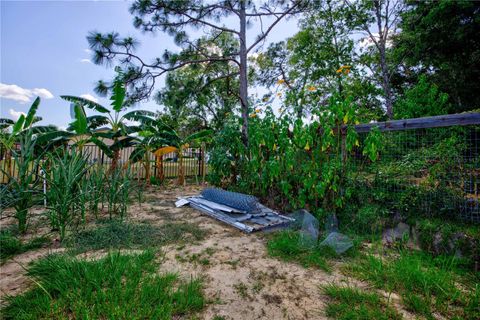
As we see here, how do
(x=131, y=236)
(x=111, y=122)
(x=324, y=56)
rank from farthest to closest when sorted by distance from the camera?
(x=324, y=56) → (x=111, y=122) → (x=131, y=236)

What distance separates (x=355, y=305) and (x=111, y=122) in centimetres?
735

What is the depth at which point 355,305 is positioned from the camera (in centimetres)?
160

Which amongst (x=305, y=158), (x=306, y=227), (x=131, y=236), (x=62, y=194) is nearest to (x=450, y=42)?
(x=305, y=158)

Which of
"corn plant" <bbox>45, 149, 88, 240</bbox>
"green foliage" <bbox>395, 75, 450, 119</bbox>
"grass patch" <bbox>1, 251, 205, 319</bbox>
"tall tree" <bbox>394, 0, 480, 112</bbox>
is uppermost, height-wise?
"tall tree" <bbox>394, 0, 480, 112</bbox>

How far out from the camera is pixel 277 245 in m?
2.60

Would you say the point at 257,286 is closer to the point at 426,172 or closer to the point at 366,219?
the point at 366,219

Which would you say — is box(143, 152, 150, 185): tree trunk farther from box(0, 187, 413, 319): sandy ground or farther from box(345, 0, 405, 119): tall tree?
box(345, 0, 405, 119): tall tree

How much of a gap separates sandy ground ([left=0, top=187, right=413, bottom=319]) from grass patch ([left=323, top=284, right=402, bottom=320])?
75 millimetres

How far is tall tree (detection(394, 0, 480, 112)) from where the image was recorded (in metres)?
7.66

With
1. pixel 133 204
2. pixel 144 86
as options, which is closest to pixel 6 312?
pixel 133 204

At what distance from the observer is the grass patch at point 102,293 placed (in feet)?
4.67

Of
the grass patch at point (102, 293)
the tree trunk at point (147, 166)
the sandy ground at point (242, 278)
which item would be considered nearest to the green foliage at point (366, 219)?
the sandy ground at point (242, 278)

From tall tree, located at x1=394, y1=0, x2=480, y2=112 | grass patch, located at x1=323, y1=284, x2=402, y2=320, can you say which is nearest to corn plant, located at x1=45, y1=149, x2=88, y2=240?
grass patch, located at x1=323, y1=284, x2=402, y2=320

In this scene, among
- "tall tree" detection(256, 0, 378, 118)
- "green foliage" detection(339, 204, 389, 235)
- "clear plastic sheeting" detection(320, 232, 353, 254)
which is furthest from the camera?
"tall tree" detection(256, 0, 378, 118)
